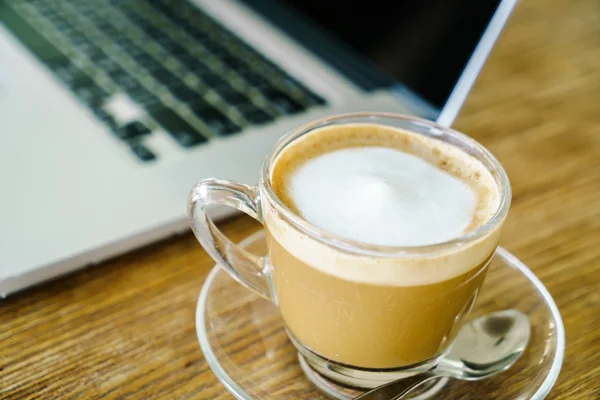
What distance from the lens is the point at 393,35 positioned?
0.69 metres

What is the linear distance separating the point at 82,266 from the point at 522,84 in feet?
2.02

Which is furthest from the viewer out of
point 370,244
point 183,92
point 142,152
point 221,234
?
point 183,92

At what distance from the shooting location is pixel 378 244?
357mm

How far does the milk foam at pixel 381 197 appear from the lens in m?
0.37

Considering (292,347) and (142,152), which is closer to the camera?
(292,347)

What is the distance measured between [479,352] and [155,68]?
Result: 0.53 m

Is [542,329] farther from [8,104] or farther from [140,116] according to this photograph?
[8,104]

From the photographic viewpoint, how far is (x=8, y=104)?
0.66m

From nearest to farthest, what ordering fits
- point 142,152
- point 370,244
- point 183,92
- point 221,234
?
point 370,244 → point 221,234 → point 142,152 → point 183,92

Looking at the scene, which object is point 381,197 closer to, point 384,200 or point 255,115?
point 384,200

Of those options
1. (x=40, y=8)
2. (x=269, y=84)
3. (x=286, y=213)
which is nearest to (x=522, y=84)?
(x=269, y=84)

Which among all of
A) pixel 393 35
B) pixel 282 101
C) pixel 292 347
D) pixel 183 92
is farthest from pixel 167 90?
pixel 292 347

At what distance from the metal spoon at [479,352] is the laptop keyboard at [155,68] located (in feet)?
1.05

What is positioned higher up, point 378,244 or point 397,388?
point 378,244
